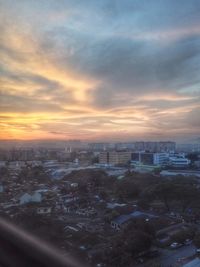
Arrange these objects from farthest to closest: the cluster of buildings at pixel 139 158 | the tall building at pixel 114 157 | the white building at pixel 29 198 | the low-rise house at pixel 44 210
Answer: the tall building at pixel 114 157 → the cluster of buildings at pixel 139 158 → the white building at pixel 29 198 → the low-rise house at pixel 44 210

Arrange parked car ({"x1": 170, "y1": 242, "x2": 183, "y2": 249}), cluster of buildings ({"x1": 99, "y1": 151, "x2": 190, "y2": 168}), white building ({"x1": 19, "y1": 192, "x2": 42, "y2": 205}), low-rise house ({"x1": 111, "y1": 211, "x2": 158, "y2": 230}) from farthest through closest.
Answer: cluster of buildings ({"x1": 99, "y1": 151, "x2": 190, "y2": 168}) → white building ({"x1": 19, "y1": 192, "x2": 42, "y2": 205}) → low-rise house ({"x1": 111, "y1": 211, "x2": 158, "y2": 230}) → parked car ({"x1": 170, "y1": 242, "x2": 183, "y2": 249})

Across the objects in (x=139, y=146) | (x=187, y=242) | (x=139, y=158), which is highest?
(x=139, y=146)

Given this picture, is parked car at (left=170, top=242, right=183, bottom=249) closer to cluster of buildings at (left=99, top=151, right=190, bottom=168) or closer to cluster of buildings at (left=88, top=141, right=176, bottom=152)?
cluster of buildings at (left=99, top=151, right=190, bottom=168)

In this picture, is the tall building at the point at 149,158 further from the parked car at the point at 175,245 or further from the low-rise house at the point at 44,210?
the parked car at the point at 175,245

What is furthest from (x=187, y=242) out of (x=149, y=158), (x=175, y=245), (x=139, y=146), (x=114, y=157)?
(x=139, y=146)

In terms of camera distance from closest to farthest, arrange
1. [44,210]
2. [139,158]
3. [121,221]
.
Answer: [121,221]
[44,210]
[139,158]

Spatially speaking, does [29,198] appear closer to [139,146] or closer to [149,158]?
[149,158]

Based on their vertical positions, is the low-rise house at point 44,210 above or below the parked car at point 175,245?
above

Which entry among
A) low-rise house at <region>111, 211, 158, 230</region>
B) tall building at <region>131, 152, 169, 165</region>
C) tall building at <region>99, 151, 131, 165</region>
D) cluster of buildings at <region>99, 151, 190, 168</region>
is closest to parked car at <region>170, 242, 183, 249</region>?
low-rise house at <region>111, 211, 158, 230</region>

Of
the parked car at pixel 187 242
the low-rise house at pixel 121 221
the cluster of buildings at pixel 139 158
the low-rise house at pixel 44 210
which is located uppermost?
the cluster of buildings at pixel 139 158

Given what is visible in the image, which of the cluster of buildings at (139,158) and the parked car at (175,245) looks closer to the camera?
the parked car at (175,245)

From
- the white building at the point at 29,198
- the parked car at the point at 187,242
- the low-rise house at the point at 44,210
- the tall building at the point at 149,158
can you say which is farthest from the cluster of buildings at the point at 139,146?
the parked car at the point at 187,242

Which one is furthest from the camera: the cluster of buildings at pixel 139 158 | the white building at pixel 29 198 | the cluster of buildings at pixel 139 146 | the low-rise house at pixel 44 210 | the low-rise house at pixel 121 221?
the cluster of buildings at pixel 139 146
